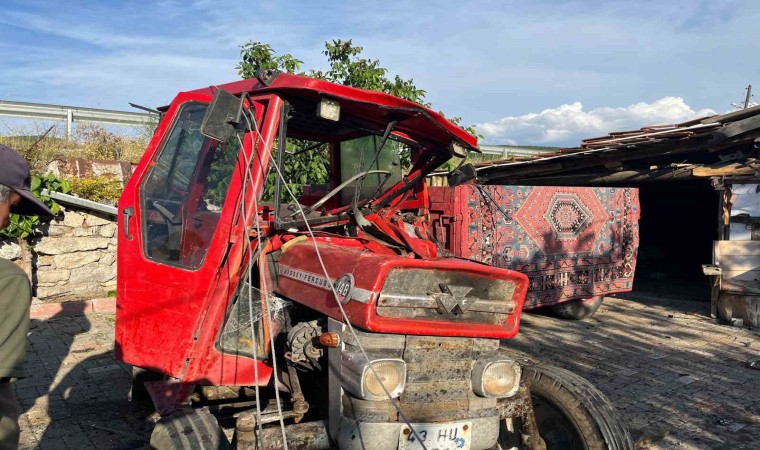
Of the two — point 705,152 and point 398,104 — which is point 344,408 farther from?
point 705,152

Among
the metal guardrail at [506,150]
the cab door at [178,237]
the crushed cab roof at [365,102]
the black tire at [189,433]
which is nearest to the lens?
the black tire at [189,433]

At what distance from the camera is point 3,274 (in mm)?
2020

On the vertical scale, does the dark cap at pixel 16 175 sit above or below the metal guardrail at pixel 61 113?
below

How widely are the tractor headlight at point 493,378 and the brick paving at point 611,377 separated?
175 centimetres

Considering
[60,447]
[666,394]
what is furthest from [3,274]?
[666,394]

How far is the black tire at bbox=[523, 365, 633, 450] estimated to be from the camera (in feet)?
10.4

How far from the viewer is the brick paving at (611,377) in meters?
4.54

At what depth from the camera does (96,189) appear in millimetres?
8625

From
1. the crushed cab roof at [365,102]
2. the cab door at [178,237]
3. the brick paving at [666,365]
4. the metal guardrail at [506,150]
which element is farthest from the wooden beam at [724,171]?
the metal guardrail at [506,150]

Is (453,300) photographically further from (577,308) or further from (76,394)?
(577,308)

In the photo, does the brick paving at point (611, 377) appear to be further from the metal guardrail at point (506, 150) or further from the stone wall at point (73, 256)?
the metal guardrail at point (506, 150)

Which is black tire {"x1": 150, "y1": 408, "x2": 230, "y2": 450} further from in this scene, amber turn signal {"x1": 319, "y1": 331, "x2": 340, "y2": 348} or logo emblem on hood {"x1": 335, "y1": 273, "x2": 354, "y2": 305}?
logo emblem on hood {"x1": 335, "y1": 273, "x2": 354, "y2": 305}

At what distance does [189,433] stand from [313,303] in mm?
848

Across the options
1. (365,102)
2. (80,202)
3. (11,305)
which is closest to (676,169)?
(365,102)
